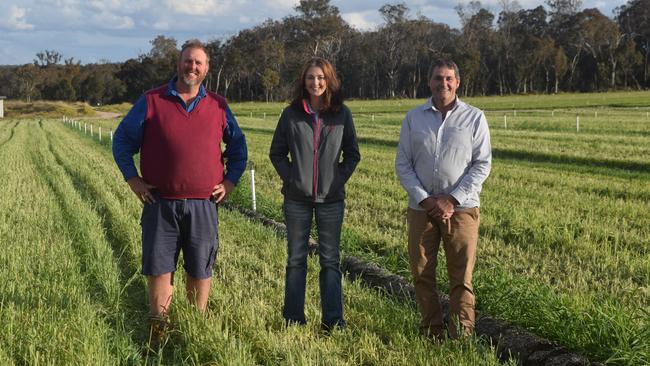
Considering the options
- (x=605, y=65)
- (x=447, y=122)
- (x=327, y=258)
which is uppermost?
(x=605, y=65)

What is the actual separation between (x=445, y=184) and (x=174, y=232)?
1.96m

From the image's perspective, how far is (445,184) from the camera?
15.0 feet

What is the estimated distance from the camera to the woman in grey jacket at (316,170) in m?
4.62

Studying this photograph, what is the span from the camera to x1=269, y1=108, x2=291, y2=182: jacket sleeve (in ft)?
15.5

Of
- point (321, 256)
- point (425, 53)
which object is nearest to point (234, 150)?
point (321, 256)

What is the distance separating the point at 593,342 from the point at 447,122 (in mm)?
1797

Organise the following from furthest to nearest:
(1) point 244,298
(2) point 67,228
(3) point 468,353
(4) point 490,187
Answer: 1. (4) point 490,187
2. (2) point 67,228
3. (1) point 244,298
4. (3) point 468,353

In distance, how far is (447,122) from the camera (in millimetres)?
4559

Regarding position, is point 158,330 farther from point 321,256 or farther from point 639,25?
point 639,25

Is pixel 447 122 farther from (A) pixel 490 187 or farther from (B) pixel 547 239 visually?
(A) pixel 490 187

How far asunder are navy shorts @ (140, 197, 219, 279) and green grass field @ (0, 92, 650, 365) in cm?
41

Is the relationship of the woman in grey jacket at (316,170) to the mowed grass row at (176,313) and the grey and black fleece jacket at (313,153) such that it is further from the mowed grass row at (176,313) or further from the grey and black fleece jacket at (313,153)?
the mowed grass row at (176,313)

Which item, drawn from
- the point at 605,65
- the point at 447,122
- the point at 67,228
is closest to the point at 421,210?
the point at 447,122

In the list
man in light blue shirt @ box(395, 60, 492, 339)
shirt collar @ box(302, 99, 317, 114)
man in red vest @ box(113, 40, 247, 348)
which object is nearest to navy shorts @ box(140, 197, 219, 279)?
man in red vest @ box(113, 40, 247, 348)
